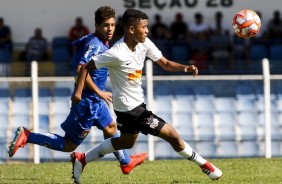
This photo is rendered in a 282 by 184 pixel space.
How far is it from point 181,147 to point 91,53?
63.8 inches

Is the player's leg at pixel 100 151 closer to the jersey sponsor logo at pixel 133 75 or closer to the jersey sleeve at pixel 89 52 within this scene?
the jersey sponsor logo at pixel 133 75

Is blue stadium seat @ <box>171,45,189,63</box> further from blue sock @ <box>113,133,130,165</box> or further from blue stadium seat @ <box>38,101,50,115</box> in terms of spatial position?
blue sock @ <box>113,133,130,165</box>

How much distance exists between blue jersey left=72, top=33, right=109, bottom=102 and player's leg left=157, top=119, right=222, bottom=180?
1380 mm

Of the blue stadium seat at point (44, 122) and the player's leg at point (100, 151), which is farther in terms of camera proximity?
the blue stadium seat at point (44, 122)

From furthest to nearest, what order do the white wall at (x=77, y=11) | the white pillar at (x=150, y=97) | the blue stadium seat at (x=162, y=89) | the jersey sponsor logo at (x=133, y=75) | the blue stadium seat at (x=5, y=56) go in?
the white wall at (x=77, y=11) → the blue stadium seat at (x=5, y=56) → the blue stadium seat at (x=162, y=89) → the white pillar at (x=150, y=97) → the jersey sponsor logo at (x=133, y=75)

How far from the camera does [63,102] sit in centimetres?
1638

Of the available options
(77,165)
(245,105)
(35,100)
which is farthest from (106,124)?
(245,105)

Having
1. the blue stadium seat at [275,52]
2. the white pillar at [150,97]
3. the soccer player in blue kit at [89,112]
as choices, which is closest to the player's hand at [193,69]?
the soccer player in blue kit at [89,112]

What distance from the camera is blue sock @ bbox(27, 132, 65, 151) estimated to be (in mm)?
11656

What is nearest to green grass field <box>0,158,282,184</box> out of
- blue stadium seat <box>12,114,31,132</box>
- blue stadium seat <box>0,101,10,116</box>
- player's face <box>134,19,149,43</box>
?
blue stadium seat <box>12,114,31,132</box>

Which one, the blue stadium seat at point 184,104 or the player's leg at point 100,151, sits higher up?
the player's leg at point 100,151

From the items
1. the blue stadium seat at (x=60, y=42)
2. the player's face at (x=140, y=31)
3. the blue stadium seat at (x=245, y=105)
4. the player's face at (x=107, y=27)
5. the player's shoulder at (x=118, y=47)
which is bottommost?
A: the blue stadium seat at (x=245, y=105)

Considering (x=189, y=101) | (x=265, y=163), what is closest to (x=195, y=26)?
(x=189, y=101)

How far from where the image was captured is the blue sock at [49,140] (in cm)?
1166
